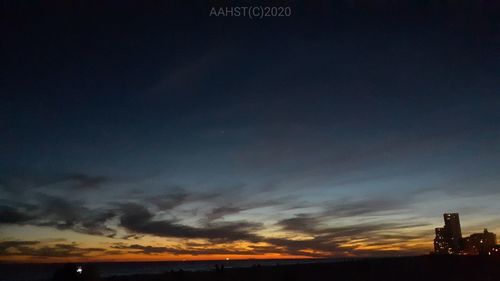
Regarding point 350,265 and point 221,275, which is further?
point 350,265

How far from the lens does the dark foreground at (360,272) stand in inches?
1575

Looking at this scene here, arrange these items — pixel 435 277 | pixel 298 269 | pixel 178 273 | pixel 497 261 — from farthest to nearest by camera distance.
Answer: pixel 497 261 → pixel 298 269 → pixel 435 277 → pixel 178 273

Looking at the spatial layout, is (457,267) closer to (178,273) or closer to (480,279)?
(480,279)

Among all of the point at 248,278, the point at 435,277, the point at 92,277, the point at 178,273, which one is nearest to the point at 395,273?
the point at 435,277

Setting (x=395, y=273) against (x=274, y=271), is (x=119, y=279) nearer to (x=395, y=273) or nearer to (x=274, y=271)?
(x=274, y=271)

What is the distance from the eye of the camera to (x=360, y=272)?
4475 centimetres

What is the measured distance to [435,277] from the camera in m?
42.0

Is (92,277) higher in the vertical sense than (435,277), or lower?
higher

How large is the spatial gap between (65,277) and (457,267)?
41.3 meters

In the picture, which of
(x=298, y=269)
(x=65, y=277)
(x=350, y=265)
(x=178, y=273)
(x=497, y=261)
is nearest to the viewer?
(x=65, y=277)

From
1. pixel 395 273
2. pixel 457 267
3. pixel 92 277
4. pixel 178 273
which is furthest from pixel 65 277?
pixel 457 267

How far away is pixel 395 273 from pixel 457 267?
8313 mm

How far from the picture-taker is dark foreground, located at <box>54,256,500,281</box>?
40000mm

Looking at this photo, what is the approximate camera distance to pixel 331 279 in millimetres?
41406
